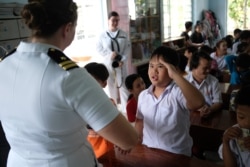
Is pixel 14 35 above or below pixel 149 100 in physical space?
above

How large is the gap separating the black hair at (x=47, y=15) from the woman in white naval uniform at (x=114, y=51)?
311cm

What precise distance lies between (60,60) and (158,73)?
0.72 meters

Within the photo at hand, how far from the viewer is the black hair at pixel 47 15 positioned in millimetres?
775

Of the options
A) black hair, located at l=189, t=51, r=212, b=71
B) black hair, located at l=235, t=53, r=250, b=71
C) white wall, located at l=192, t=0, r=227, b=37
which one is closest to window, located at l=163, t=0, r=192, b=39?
white wall, located at l=192, t=0, r=227, b=37

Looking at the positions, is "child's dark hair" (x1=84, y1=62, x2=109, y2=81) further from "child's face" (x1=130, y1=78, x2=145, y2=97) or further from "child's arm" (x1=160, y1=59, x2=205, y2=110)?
"child's face" (x1=130, y1=78, x2=145, y2=97)

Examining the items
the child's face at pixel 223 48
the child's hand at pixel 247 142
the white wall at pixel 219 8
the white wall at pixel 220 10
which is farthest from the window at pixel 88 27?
the white wall at pixel 220 10

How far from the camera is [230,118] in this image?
1848 mm

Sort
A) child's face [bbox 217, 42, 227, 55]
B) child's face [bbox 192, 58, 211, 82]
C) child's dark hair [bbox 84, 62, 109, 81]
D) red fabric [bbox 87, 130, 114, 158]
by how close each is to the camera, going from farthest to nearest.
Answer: child's face [bbox 217, 42, 227, 55], child's face [bbox 192, 58, 211, 82], child's dark hair [bbox 84, 62, 109, 81], red fabric [bbox 87, 130, 114, 158]

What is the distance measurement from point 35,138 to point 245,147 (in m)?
0.99

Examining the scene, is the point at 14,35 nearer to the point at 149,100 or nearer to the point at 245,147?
the point at 149,100

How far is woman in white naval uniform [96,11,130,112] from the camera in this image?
12.9 feet

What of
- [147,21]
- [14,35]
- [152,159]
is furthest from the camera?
[147,21]

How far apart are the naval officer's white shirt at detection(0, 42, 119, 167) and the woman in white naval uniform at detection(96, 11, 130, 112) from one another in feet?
10.2

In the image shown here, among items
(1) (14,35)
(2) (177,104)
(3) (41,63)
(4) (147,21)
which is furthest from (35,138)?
(4) (147,21)
